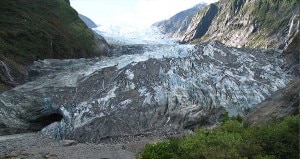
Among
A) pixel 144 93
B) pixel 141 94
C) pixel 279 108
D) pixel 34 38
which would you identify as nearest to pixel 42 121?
pixel 141 94

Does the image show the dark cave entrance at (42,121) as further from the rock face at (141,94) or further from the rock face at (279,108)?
the rock face at (279,108)

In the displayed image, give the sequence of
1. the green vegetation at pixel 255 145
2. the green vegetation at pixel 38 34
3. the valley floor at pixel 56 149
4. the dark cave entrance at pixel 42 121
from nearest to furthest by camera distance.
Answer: the green vegetation at pixel 255 145 → the valley floor at pixel 56 149 → the dark cave entrance at pixel 42 121 → the green vegetation at pixel 38 34

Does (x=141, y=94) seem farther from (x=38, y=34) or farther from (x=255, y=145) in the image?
(x=38, y=34)

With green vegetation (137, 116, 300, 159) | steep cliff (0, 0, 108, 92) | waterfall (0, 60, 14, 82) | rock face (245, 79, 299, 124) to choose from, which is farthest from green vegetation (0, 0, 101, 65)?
green vegetation (137, 116, 300, 159)

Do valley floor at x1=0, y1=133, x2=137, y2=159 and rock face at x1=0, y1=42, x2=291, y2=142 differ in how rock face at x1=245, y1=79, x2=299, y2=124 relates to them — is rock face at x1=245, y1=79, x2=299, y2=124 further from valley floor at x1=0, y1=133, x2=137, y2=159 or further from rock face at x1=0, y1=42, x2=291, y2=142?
rock face at x1=0, y1=42, x2=291, y2=142

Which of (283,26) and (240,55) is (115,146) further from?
(283,26)

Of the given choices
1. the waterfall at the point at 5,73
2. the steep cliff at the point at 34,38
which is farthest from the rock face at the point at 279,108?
the waterfall at the point at 5,73
